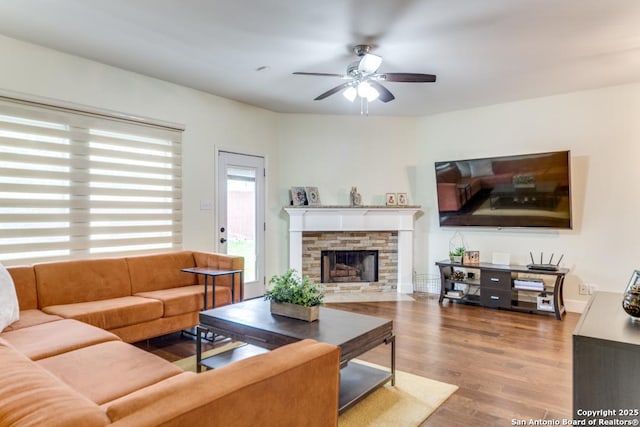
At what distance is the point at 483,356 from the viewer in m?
3.28

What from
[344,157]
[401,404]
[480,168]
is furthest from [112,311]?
[480,168]

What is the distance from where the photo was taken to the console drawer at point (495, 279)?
15.5 feet

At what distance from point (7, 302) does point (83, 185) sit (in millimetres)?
1486

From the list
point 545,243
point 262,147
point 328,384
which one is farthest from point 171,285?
point 545,243

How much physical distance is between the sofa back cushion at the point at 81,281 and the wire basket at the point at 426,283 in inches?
159

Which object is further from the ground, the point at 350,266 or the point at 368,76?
the point at 368,76

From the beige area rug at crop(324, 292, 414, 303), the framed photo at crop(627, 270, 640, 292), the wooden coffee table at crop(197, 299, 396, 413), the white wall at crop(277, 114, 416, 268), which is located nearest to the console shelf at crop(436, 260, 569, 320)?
the beige area rug at crop(324, 292, 414, 303)

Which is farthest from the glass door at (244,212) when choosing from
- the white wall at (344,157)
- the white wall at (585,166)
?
the white wall at (585,166)

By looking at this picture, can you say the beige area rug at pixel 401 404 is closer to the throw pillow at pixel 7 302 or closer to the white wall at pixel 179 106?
the throw pillow at pixel 7 302

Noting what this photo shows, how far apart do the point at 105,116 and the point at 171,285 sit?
1.83 metres

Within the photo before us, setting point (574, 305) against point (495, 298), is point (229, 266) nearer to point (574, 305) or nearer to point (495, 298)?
point (495, 298)

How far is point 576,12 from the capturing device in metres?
2.78

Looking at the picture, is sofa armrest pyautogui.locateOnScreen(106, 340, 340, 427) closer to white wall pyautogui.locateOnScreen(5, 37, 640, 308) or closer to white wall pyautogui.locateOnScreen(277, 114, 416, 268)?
white wall pyautogui.locateOnScreen(5, 37, 640, 308)

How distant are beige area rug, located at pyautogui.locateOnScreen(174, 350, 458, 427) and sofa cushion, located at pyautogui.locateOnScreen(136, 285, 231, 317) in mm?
716
